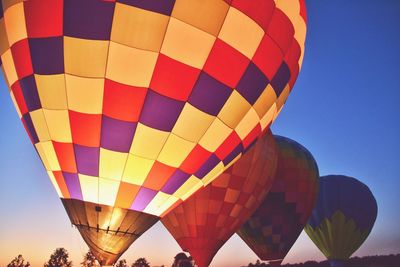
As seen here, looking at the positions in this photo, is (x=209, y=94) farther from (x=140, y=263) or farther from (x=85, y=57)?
(x=140, y=263)

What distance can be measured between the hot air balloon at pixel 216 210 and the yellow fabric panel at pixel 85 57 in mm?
4787

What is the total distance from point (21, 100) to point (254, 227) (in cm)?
830

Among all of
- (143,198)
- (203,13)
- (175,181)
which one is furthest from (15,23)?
(175,181)

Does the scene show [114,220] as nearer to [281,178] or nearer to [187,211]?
[187,211]

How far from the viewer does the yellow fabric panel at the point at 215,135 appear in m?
4.41

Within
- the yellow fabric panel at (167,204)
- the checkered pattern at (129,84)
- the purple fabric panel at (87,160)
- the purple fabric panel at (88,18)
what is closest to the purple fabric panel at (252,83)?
the checkered pattern at (129,84)

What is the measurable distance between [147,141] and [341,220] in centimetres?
1316

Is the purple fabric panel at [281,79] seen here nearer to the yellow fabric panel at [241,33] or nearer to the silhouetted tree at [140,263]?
the yellow fabric panel at [241,33]

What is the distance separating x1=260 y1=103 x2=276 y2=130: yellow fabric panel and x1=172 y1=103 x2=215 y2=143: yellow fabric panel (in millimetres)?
1132

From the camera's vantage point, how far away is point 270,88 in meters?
4.90

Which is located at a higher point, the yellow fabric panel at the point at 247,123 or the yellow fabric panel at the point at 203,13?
the yellow fabric panel at the point at 203,13

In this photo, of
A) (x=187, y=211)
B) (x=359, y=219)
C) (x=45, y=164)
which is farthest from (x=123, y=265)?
(x=45, y=164)

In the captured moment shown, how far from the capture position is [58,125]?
4027 millimetres

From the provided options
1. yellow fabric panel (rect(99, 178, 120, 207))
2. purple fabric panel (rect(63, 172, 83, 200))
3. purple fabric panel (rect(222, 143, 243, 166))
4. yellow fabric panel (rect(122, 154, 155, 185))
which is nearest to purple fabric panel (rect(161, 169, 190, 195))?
yellow fabric panel (rect(122, 154, 155, 185))
